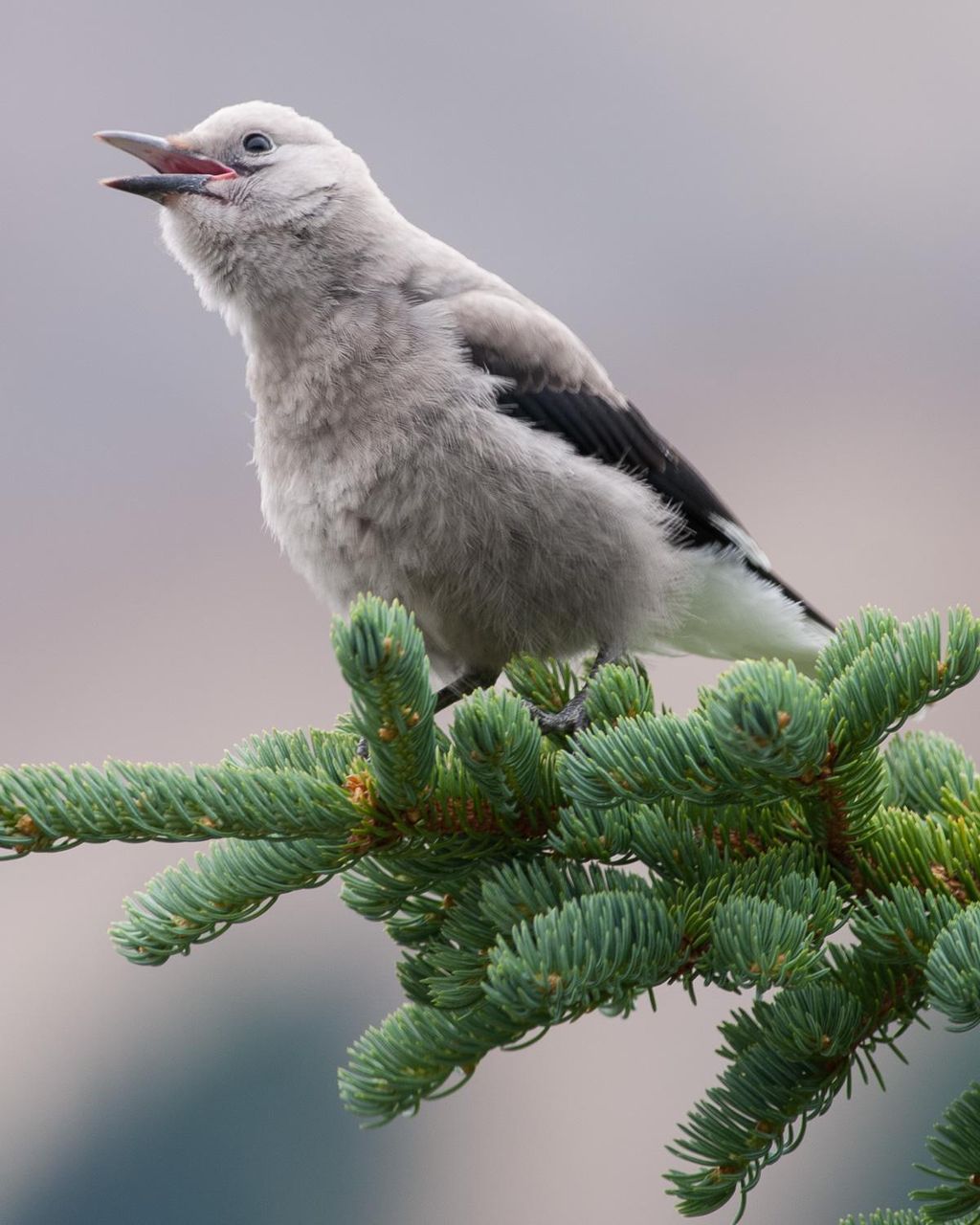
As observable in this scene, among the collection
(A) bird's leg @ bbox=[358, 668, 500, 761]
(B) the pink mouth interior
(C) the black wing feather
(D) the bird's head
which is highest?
(B) the pink mouth interior

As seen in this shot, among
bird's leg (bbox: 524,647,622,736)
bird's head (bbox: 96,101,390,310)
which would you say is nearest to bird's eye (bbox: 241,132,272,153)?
A: bird's head (bbox: 96,101,390,310)

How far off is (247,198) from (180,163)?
0.84 ft

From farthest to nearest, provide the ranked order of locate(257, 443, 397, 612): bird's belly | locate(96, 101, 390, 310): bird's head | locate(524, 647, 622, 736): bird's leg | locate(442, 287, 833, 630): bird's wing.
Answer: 1. locate(96, 101, 390, 310): bird's head
2. locate(442, 287, 833, 630): bird's wing
3. locate(257, 443, 397, 612): bird's belly
4. locate(524, 647, 622, 736): bird's leg

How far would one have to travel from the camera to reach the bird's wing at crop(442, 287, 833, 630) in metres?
2.58

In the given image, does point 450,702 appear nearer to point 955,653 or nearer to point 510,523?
point 510,523

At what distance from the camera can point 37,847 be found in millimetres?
1415

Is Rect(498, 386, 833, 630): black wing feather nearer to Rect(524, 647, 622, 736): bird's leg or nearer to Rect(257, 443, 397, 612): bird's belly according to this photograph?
Rect(257, 443, 397, 612): bird's belly

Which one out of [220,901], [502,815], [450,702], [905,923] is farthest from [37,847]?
[450,702]

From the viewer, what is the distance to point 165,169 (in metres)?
2.94

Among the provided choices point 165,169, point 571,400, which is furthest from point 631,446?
point 165,169

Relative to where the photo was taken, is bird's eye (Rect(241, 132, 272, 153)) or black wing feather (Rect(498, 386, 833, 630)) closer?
black wing feather (Rect(498, 386, 833, 630))

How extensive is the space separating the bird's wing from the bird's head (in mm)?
340

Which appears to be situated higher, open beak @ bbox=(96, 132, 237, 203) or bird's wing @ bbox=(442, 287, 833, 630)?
open beak @ bbox=(96, 132, 237, 203)

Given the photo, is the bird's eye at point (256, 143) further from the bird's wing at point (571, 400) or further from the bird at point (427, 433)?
the bird's wing at point (571, 400)
